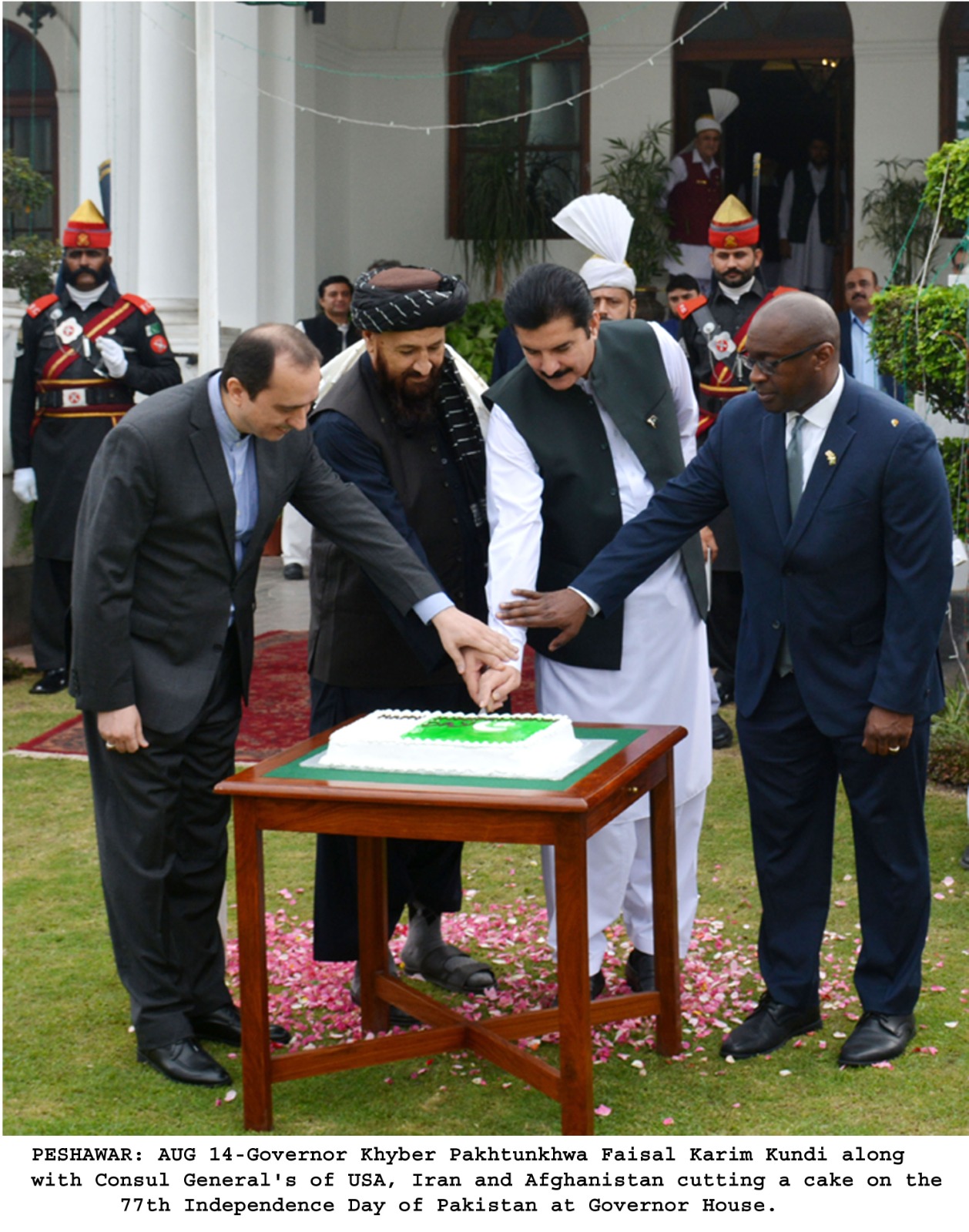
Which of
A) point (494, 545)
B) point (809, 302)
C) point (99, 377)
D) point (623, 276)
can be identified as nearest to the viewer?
point (809, 302)

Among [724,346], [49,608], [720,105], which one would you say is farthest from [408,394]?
[720,105]

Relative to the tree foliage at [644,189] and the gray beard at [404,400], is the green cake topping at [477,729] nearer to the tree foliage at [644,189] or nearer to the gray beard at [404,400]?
the gray beard at [404,400]

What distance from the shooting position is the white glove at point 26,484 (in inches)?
333

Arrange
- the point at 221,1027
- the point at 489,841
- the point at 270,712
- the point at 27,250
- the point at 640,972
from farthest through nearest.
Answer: the point at 27,250, the point at 270,712, the point at 640,972, the point at 221,1027, the point at 489,841

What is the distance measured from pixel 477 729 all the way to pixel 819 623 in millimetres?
812

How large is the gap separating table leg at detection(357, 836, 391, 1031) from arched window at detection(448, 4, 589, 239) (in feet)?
31.9

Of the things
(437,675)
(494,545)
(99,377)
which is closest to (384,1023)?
(437,675)

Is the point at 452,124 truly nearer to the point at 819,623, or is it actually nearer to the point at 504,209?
the point at 504,209

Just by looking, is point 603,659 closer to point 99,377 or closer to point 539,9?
point 99,377

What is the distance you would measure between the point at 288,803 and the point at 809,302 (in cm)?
157

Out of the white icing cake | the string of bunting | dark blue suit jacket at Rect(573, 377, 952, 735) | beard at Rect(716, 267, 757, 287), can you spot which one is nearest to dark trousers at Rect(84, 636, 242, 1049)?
the white icing cake

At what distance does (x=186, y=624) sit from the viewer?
3.82 metres

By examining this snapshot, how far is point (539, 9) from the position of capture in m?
13.2

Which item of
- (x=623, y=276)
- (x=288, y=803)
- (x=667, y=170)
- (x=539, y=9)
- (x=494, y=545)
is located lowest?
(x=288, y=803)
